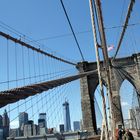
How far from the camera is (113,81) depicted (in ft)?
144

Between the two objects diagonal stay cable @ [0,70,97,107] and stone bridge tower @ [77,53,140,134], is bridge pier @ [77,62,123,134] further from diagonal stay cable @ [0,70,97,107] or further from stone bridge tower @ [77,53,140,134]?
diagonal stay cable @ [0,70,97,107]

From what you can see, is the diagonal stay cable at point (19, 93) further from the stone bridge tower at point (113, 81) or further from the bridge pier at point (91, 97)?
the stone bridge tower at point (113, 81)

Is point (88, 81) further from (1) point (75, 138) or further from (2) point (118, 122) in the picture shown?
(1) point (75, 138)

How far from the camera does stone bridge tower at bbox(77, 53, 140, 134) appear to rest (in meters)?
42.9

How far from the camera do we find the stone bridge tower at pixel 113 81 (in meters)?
42.9

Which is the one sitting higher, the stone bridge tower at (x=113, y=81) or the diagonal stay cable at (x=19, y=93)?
the stone bridge tower at (x=113, y=81)

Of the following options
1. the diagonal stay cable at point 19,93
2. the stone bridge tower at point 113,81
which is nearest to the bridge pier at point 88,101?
the stone bridge tower at point 113,81

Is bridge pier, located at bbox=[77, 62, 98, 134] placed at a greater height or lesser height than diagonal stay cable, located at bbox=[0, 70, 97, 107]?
greater

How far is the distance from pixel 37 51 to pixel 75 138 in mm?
6643

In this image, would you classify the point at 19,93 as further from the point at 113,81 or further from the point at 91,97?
the point at 91,97

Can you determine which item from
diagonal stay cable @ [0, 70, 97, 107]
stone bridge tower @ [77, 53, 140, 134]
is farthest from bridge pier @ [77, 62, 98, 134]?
diagonal stay cable @ [0, 70, 97, 107]

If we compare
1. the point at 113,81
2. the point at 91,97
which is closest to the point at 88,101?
the point at 91,97

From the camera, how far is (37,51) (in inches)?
970

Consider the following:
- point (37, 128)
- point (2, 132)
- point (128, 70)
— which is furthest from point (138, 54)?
point (2, 132)
